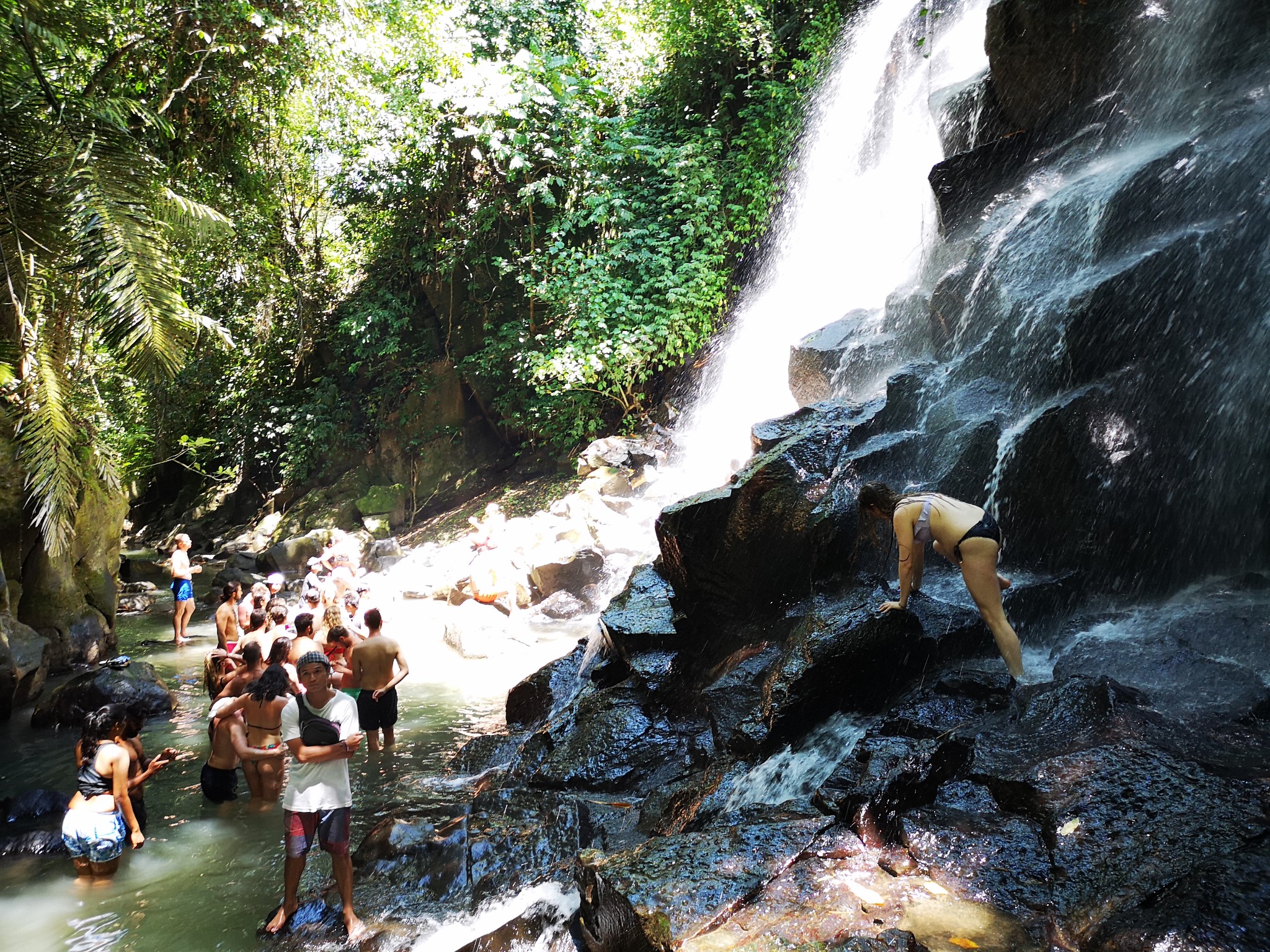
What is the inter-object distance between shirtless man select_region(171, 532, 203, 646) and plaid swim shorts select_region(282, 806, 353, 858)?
9.69 m

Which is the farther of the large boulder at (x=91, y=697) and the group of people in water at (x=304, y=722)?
the large boulder at (x=91, y=697)

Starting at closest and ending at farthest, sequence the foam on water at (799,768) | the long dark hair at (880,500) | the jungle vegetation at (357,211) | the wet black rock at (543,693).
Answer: the foam on water at (799,768) → the long dark hair at (880,500) → the wet black rock at (543,693) → the jungle vegetation at (357,211)

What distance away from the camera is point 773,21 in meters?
18.0

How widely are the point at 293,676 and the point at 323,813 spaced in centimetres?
303

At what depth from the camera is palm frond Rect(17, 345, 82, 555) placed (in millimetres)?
8633

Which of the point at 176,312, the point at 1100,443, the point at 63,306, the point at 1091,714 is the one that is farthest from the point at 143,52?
the point at 1091,714

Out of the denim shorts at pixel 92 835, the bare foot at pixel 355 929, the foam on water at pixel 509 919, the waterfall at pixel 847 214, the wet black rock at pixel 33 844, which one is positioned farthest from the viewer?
the waterfall at pixel 847 214

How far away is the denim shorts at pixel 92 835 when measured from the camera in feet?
17.2

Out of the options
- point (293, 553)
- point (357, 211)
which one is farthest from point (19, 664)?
point (357, 211)

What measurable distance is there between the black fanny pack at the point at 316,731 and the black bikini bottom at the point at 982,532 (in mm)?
3938

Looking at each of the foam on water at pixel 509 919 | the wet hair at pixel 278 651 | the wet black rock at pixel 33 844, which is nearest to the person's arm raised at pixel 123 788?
the wet black rock at pixel 33 844

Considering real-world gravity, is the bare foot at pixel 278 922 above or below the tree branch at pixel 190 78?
A: below

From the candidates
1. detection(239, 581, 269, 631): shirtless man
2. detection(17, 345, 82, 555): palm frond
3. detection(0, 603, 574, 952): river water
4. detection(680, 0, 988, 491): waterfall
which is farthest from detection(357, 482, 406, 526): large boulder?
detection(17, 345, 82, 555): palm frond

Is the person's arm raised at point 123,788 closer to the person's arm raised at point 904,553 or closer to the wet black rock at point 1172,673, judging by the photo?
the person's arm raised at point 904,553
